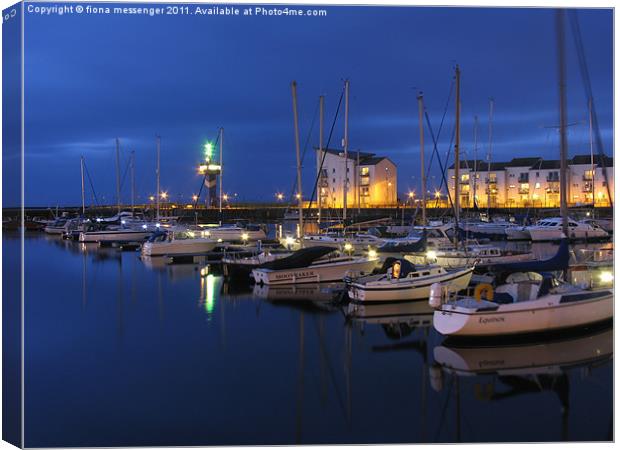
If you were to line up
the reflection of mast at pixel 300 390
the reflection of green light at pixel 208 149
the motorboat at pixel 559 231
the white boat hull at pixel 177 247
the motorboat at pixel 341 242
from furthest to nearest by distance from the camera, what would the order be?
the reflection of green light at pixel 208 149 < the motorboat at pixel 559 231 < the white boat hull at pixel 177 247 < the motorboat at pixel 341 242 < the reflection of mast at pixel 300 390

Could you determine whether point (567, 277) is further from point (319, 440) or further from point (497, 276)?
point (319, 440)

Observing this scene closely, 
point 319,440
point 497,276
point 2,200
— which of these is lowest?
point 319,440

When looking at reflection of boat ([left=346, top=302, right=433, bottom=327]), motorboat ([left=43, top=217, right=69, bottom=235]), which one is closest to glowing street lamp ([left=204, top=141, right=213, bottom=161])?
motorboat ([left=43, top=217, right=69, bottom=235])

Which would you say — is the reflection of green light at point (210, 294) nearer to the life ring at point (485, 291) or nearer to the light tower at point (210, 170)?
the life ring at point (485, 291)

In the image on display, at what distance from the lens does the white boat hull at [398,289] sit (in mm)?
16625

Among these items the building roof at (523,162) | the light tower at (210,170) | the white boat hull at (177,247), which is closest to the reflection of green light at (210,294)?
the white boat hull at (177,247)

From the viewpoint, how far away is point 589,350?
37.7 ft

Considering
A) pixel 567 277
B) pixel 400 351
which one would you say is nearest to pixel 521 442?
pixel 400 351

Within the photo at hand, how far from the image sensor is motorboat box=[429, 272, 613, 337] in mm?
12023

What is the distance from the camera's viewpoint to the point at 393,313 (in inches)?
619

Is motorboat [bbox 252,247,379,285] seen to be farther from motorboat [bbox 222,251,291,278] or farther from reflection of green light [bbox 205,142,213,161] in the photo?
reflection of green light [bbox 205,142,213,161]

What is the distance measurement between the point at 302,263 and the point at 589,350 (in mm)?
10468

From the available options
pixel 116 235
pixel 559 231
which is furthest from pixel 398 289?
pixel 116 235

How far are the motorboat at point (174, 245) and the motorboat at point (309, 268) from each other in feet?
35.2
